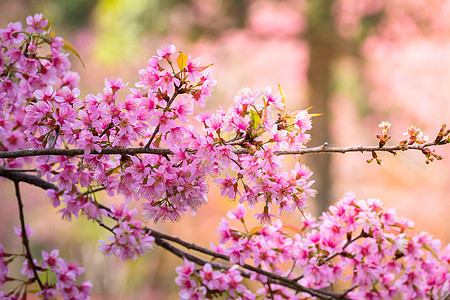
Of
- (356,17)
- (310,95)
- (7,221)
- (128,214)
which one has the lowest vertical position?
(128,214)

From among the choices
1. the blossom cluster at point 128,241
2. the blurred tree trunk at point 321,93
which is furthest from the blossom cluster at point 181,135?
the blurred tree trunk at point 321,93

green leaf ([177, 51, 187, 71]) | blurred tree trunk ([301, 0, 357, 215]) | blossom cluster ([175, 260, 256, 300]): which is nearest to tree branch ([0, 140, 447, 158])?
green leaf ([177, 51, 187, 71])

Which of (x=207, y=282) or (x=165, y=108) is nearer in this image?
(x=165, y=108)

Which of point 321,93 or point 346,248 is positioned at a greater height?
point 321,93

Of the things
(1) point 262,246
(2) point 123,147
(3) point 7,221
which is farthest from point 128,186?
(3) point 7,221

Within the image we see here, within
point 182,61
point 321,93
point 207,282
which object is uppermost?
point 321,93

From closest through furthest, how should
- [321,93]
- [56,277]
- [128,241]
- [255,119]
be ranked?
[255,119] < [128,241] < [56,277] < [321,93]

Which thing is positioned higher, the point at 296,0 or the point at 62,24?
the point at 296,0

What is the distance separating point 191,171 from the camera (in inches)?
31.1

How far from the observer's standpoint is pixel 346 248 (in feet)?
3.49

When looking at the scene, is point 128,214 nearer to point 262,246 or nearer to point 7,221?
point 262,246

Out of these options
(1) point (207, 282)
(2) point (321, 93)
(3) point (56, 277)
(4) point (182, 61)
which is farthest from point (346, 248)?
(2) point (321, 93)

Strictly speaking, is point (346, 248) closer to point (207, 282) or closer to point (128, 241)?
point (207, 282)

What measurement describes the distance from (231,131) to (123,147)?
0.60ft
